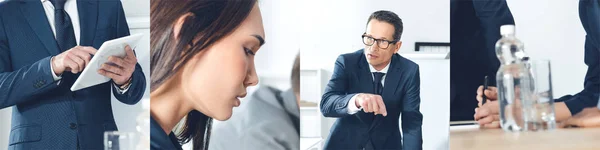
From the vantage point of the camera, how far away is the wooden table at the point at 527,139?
2.92 meters

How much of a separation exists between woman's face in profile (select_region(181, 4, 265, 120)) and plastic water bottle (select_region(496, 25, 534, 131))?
1168mm

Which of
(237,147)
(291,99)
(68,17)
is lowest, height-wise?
(237,147)

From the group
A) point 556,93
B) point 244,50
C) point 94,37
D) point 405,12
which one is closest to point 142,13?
point 94,37

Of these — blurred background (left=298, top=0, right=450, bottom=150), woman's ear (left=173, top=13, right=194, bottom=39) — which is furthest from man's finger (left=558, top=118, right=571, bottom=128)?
woman's ear (left=173, top=13, right=194, bottom=39)

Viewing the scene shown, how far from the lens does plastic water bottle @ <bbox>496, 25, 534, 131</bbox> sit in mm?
2930

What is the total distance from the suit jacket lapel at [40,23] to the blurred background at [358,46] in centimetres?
118

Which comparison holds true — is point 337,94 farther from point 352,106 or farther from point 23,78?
point 23,78

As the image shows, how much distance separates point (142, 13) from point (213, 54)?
1.44 ft

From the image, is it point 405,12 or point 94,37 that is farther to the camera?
point 94,37

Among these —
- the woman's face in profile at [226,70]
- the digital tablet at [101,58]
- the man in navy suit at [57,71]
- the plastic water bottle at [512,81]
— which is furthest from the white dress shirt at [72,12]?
the plastic water bottle at [512,81]

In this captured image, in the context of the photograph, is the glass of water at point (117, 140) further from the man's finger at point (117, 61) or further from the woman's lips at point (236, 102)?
the woman's lips at point (236, 102)

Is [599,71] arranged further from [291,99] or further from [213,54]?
[213,54]

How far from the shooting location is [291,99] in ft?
10.6

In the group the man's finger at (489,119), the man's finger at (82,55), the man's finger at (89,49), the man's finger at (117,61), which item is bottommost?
the man's finger at (489,119)
